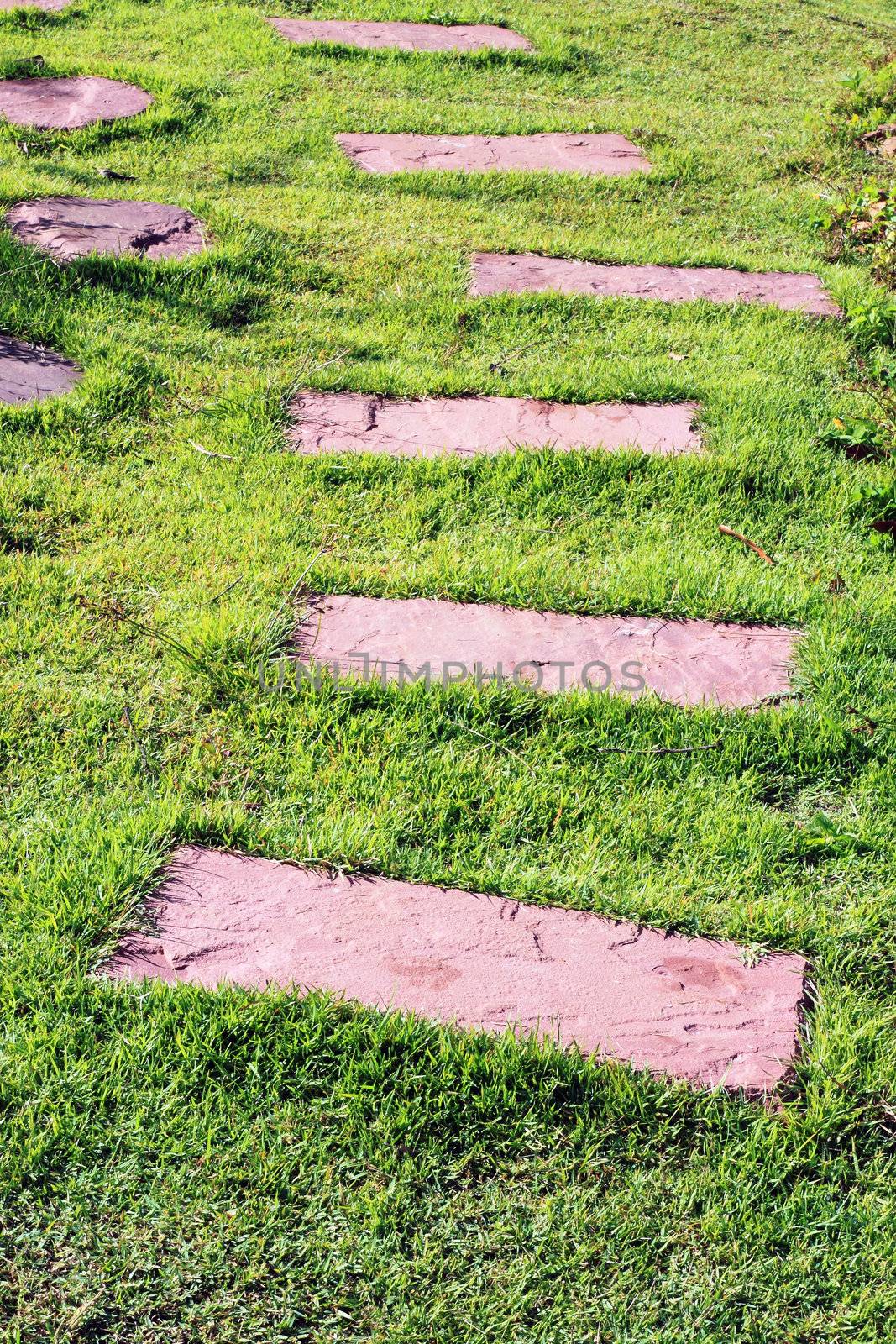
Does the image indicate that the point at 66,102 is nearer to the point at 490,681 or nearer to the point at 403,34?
the point at 403,34

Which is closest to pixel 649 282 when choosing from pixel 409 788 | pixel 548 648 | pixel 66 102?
pixel 548 648

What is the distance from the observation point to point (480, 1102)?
1769 mm

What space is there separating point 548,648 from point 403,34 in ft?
17.8

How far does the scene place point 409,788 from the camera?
7.51 feet

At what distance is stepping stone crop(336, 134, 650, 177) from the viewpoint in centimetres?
516

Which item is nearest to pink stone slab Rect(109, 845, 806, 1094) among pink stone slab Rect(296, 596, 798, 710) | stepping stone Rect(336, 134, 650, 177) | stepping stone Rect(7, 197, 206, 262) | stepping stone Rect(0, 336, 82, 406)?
pink stone slab Rect(296, 596, 798, 710)

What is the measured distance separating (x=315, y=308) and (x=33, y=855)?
8.38 ft

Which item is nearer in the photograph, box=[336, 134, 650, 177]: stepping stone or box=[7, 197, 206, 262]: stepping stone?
box=[7, 197, 206, 262]: stepping stone

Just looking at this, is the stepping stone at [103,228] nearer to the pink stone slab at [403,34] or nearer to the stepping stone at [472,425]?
the stepping stone at [472,425]

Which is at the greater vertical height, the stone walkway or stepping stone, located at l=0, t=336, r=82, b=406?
stepping stone, located at l=0, t=336, r=82, b=406

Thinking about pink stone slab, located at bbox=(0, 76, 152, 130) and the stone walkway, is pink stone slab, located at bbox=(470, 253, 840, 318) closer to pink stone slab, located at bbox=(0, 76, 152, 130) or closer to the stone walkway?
the stone walkway

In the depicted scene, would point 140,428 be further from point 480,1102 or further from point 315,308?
point 480,1102

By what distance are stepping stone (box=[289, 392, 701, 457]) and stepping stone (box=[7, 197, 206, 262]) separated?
1121 millimetres

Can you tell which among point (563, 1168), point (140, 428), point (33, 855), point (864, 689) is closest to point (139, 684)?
point (33, 855)
